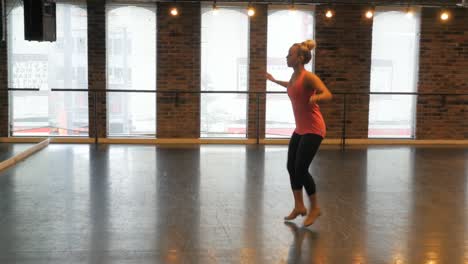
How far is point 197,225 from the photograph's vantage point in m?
4.24

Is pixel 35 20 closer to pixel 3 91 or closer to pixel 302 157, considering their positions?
pixel 3 91

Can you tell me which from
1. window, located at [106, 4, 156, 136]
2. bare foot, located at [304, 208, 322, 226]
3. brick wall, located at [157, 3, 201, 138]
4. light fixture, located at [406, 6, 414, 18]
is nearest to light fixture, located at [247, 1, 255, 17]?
brick wall, located at [157, 3, 201, 138]

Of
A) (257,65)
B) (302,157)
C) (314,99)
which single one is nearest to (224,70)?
(257,65)

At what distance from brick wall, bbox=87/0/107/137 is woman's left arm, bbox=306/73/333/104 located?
252 inches

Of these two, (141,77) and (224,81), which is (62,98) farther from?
(224,81)

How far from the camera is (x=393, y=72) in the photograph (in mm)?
10281

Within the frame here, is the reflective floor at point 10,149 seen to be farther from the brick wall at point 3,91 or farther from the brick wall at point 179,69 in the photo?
the brick wall at point 179,69

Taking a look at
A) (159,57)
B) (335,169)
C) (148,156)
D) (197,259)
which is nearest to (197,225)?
(197,259)

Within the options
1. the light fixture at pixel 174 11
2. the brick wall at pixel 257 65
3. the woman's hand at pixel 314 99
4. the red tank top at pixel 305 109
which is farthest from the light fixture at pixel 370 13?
the woman's hand at pixel 314 99

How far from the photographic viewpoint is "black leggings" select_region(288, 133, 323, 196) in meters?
4.12

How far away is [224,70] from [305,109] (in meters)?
6.10

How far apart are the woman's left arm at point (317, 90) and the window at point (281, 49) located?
596 centimetres

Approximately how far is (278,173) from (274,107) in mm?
3583

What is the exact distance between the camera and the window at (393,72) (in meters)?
10.2
